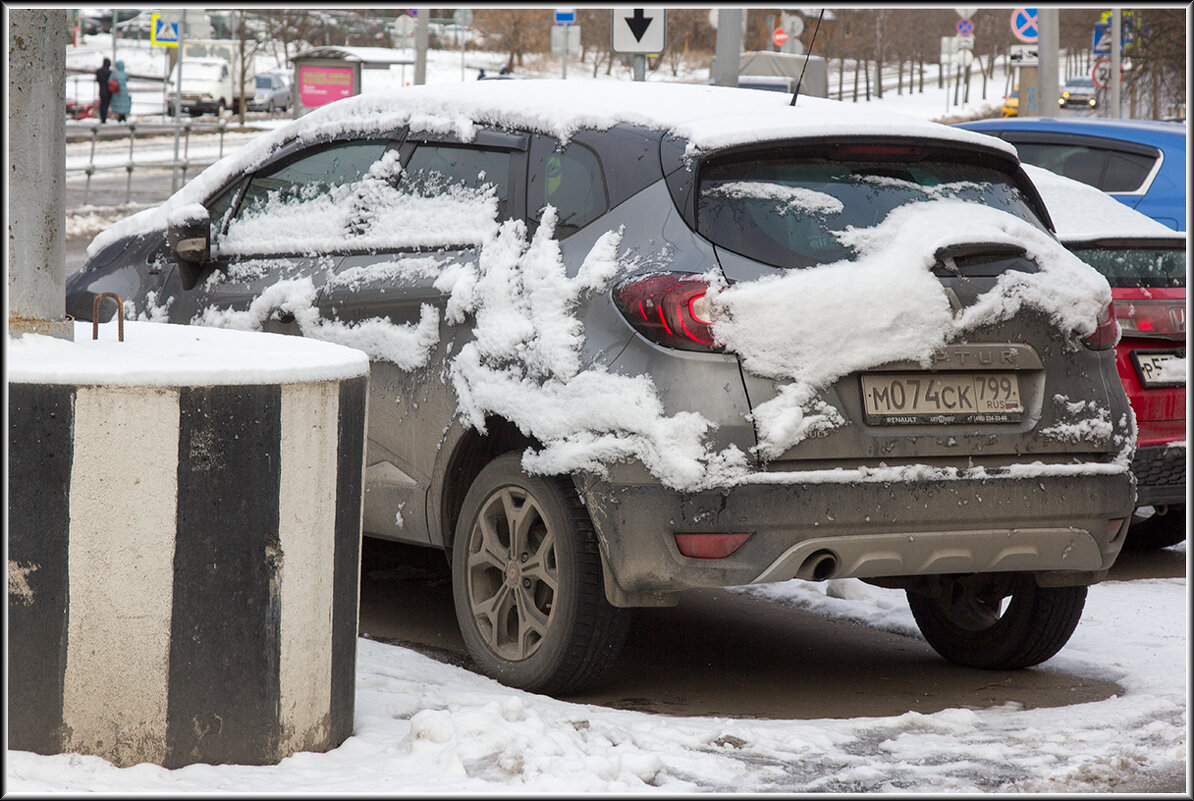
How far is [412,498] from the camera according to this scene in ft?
16.4

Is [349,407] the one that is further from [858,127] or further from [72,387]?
[858,127]

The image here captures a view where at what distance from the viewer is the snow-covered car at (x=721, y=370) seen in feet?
13.5

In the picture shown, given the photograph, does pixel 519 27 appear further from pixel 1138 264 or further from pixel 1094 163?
pixel 1138 264

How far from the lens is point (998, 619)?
5.15 meters

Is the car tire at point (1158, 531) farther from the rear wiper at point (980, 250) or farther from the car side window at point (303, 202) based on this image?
the car side window at point (303, 202)

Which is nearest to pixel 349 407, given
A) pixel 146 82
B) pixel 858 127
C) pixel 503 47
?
pixel 858 127

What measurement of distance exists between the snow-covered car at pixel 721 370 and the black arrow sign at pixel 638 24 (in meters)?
7.21

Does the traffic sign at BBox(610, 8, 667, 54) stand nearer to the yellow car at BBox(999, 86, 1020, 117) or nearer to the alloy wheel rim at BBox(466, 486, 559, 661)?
the alloy wheel rim at BBox(466, 486, 559, 661)

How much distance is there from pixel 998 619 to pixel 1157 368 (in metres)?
1.79

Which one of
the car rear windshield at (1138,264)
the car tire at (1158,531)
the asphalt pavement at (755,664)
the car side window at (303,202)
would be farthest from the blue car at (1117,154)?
the car side window at (303,202)

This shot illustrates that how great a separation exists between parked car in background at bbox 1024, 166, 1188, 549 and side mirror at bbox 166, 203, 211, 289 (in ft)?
11.2

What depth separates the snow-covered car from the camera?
4102 mm

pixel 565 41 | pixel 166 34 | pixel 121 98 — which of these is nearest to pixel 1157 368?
pixel 166 34

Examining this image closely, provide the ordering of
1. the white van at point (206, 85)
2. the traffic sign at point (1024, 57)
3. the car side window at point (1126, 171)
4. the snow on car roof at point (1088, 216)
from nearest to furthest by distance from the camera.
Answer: the snow on car roof at point (1088, 216) → the car side window at point (1126, 171) → the traffic sign at point (1024, 57) → the white van at point (206, 85)
